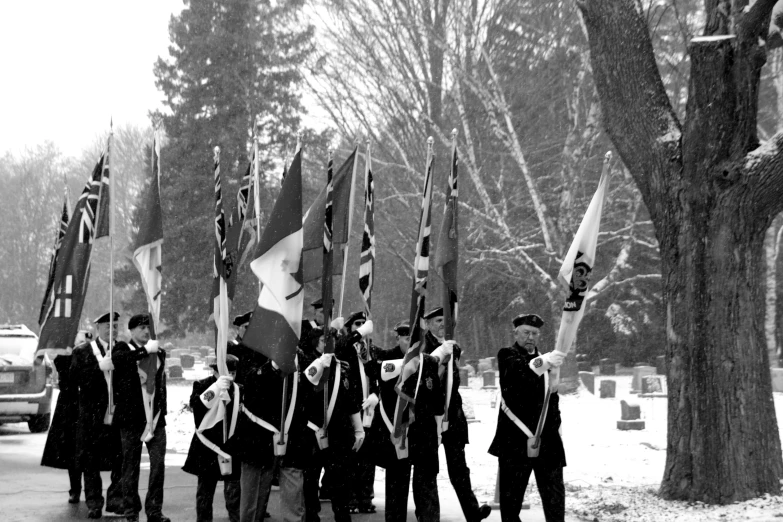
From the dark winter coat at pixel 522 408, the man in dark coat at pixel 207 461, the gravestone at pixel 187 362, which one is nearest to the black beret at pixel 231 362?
the man in dark coat at pixel 207 461

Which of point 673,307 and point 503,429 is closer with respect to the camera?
point 503,429

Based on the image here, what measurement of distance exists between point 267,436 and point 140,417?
1751 mm

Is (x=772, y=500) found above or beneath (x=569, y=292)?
beneath

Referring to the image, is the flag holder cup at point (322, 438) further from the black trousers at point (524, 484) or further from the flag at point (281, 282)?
the black trousers at point (524, 484)

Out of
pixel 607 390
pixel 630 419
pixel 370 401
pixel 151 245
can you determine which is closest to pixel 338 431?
pixel 370 401

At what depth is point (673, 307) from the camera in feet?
32.1

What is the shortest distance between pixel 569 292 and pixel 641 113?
9.11ft

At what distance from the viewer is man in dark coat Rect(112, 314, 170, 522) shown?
920 cm

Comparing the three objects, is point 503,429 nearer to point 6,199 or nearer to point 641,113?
point 641,113

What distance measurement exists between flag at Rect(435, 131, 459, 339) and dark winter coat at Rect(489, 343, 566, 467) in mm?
497

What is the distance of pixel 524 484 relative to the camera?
8289 millimetres

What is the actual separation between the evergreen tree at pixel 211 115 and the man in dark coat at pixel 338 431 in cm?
2566

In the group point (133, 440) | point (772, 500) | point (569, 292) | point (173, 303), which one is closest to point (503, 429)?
point (569, 292)

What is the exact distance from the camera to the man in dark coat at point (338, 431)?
333 inches
